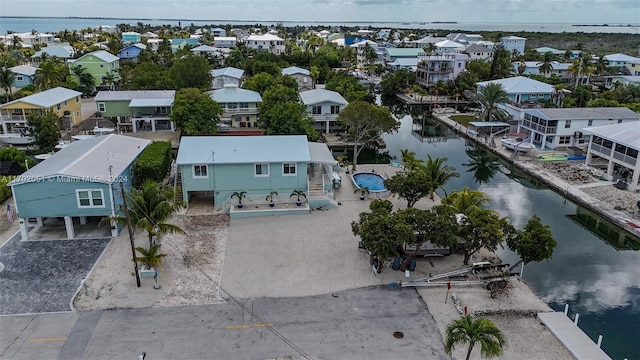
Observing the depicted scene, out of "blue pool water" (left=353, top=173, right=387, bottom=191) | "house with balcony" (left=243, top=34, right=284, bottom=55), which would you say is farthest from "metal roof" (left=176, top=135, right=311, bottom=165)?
"house with balcony" (left=243, top=34, right=284, bottom=55)

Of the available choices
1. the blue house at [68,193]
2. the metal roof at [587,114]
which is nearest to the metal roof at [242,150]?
the blue house at [68,193]

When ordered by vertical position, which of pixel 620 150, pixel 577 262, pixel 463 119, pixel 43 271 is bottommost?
pixel 577 262

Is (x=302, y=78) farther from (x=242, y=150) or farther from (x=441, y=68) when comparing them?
(x=242, y=150)

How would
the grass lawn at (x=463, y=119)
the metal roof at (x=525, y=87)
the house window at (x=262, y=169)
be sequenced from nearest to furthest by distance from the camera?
the house window at (x=262, y=169)
the grass lawn at (x=463, y=119)
the metal roof at (x=525, y=87)

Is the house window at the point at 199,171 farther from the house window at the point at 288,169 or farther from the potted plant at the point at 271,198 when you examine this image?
the house window at the point at 288,169

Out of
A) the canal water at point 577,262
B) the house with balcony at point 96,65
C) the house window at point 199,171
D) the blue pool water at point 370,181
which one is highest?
the house with balcony at point 96,65

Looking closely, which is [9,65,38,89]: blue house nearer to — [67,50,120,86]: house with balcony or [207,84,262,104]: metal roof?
[67,50,120,86]: house with balcony

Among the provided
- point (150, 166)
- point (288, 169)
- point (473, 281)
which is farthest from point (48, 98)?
point (473, 281)
